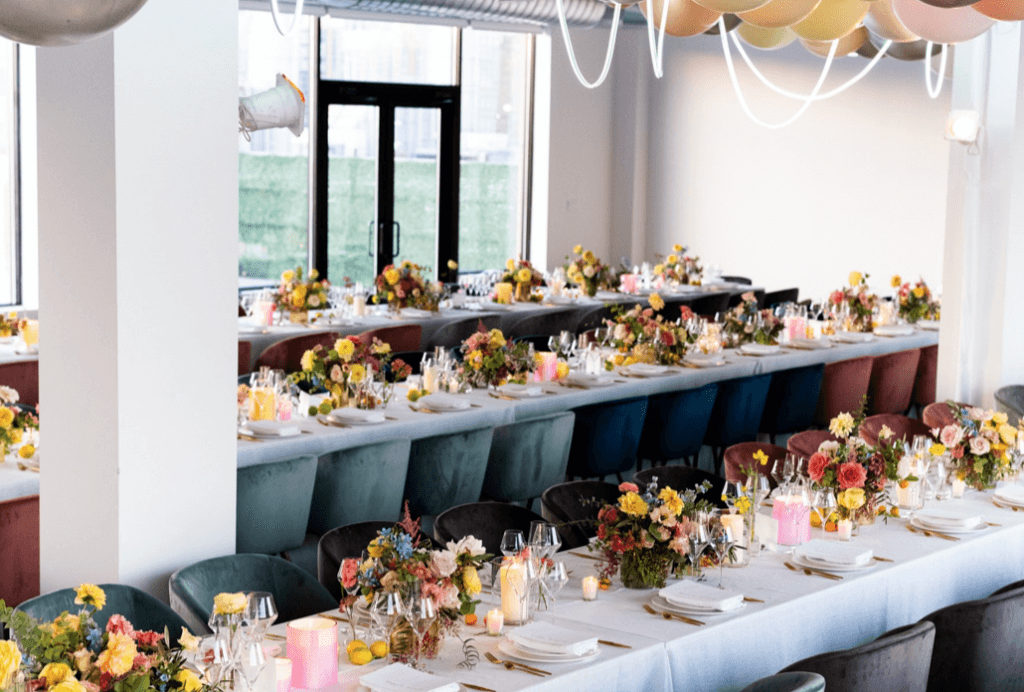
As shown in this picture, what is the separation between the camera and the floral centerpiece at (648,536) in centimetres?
374

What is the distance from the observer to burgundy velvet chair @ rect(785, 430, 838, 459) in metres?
5.66

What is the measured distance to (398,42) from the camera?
12.5 metres

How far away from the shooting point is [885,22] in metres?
4.83

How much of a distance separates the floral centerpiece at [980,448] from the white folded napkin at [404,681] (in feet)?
9.02

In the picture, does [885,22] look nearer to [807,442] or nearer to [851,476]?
[851,476]

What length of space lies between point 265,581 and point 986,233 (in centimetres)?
479

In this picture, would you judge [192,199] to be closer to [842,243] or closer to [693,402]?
[693,402]

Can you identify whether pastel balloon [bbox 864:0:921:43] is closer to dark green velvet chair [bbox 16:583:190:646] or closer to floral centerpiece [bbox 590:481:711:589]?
floral centerpiece [bbox 590:481:711:589]

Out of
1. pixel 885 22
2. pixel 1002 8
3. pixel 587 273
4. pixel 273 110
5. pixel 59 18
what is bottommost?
pixel 587 273

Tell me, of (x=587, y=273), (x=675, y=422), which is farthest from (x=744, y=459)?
(x=587, y=273)

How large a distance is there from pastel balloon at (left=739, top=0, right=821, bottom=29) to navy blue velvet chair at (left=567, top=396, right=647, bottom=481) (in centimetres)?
263

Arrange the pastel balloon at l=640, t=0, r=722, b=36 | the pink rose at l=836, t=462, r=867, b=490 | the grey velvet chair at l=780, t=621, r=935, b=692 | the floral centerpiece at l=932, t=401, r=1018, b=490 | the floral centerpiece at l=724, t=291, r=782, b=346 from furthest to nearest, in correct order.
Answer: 1. the floral centerpiece at l=724, t=291, r=782, b=346
2. the floral centerpiece at l=932, t=401, r=1018, b=490
3. the pastel balloon at l=640, t=0, r=722, b=36
4. the pink rose at l=836, t=462, r=867, b=490
5. the grey velvet chair at l=780, t=621, r=935, b=692

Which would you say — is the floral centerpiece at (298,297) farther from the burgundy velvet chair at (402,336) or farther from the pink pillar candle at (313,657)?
the pink pillar candle at (313,657)

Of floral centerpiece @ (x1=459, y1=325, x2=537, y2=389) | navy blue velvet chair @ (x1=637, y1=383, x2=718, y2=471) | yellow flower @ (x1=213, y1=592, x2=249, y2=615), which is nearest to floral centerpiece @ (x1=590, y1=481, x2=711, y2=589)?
yellow flower @ (x1=213, y1=592, x2=249, y2=615)
